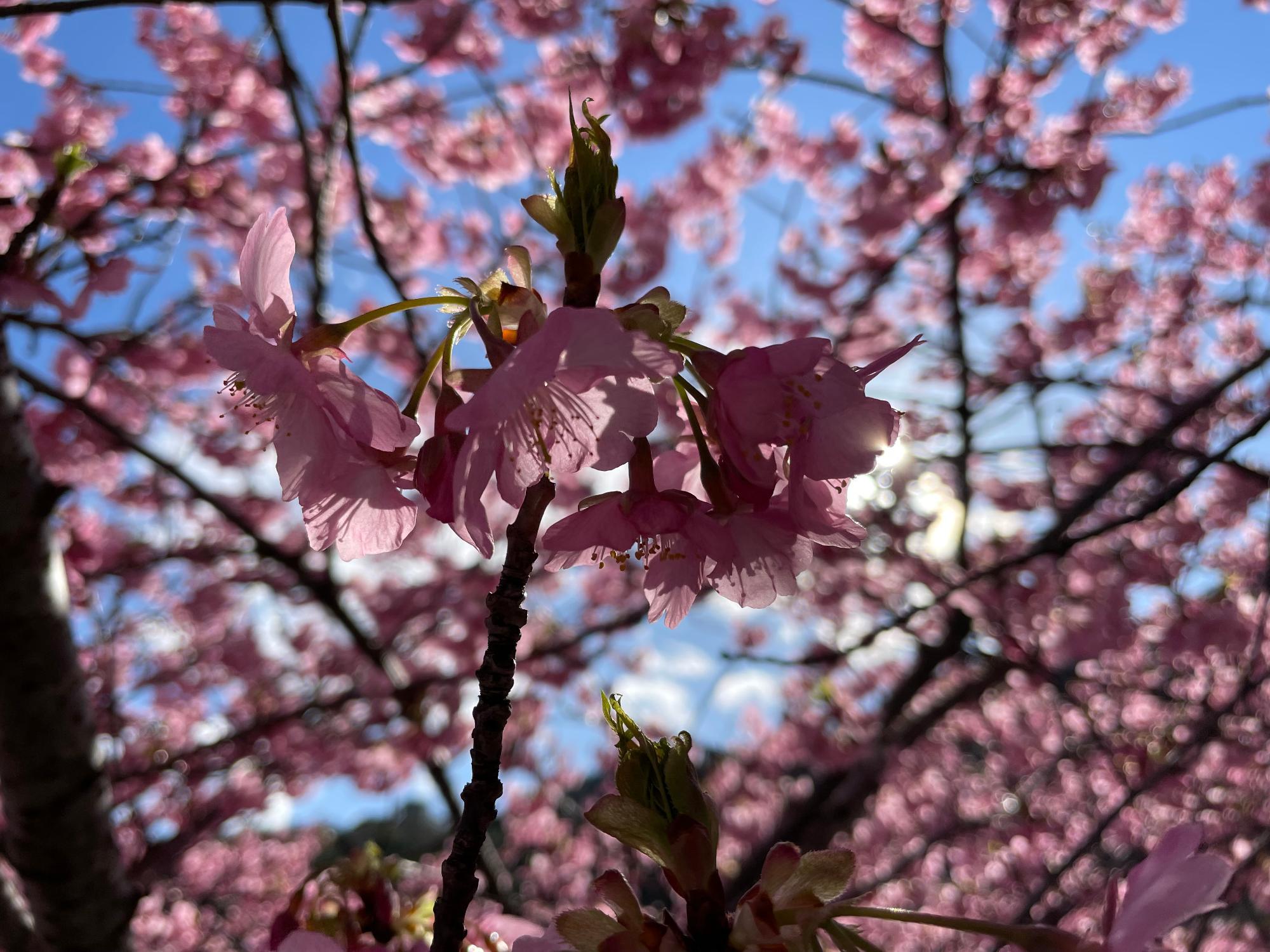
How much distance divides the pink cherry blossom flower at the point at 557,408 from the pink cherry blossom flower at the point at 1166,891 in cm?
58

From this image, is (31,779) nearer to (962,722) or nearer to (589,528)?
(589,528)

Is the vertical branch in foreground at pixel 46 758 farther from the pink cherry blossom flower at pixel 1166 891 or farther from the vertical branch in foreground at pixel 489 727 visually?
the pink cherry blossom flower at pixel 1166 891

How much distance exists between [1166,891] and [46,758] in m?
1.94

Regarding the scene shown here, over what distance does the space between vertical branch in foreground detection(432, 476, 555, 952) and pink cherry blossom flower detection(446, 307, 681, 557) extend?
5 cm

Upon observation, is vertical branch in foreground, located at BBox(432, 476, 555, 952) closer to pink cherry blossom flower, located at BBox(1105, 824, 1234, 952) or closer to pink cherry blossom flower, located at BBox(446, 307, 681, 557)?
pink cherry blossom flower, located at BBox(446, 307, 681, 557)

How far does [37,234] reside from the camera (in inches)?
70.8

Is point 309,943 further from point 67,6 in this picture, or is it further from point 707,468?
point 67,6

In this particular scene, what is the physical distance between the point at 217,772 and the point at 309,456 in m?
4.15

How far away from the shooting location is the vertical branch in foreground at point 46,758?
5.41 feet

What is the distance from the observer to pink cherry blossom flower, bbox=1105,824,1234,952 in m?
0.63

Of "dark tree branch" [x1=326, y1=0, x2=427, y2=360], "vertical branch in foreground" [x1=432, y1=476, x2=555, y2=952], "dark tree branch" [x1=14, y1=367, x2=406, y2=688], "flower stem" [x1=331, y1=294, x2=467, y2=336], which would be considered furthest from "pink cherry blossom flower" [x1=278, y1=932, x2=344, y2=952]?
"dark tree branch" [x1=14, y1=367, x2=406, y2=688]

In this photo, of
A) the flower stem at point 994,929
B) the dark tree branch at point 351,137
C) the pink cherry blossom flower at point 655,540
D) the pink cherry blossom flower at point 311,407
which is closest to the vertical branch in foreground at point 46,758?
the dark tree branch at point 351,137

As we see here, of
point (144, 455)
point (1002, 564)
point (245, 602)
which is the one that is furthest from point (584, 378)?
point (245, 602)

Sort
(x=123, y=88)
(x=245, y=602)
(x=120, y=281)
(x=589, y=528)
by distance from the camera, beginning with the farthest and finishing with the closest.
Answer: (x=245, y=602) → (x=123, y=88) → (x=120, y=281) → (x=589, y=528)
